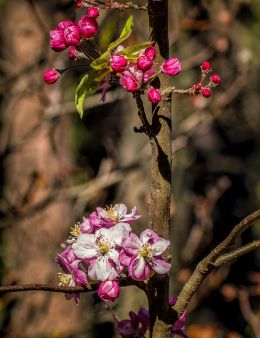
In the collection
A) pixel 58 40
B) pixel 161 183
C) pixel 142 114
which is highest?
pixel 58 40

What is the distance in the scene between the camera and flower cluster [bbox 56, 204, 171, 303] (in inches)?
34.8

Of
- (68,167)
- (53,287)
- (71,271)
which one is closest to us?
(53,287)

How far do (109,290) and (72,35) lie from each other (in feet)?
1.33

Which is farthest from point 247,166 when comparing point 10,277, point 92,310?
point 10,277

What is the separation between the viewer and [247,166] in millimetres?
5168

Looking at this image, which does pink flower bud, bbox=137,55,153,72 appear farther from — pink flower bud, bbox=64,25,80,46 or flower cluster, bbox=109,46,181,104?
pink flower bud, bbox=64,25,80,46

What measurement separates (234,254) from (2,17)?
10.4 ft

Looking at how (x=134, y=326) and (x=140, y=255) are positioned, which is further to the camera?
(x=134, y=326)

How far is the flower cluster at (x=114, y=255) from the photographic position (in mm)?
884

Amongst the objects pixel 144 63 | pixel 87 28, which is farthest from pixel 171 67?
pixel 87 28

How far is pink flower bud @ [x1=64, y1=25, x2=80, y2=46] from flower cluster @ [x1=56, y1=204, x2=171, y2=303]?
292 millimetres

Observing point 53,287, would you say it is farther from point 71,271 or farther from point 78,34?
point 78,34

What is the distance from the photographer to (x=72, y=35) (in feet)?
3.02

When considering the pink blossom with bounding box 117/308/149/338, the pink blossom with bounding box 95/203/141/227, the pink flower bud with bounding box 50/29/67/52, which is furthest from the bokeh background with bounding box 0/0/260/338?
the pink flower bud with bounding box 50/29/67/52
